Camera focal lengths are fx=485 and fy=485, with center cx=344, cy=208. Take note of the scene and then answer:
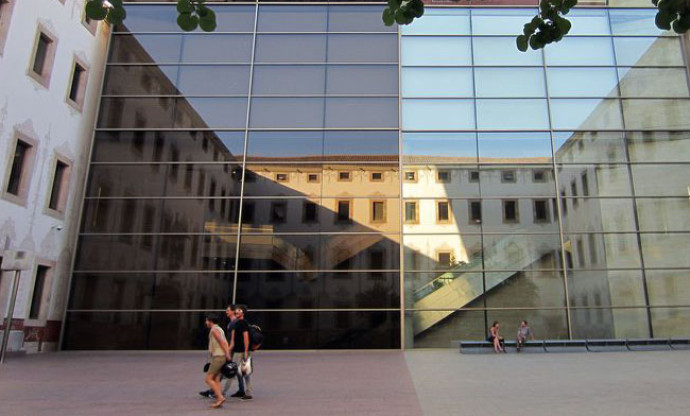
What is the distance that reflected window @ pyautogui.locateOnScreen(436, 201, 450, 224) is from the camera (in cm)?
2092

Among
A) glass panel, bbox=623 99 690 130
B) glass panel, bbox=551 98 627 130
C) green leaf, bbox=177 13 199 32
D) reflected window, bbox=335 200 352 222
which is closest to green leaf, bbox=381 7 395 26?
green leaf, bbox=177 13 199 32

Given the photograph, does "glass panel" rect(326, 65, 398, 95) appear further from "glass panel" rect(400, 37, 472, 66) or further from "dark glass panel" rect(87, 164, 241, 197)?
"dark glass panel" rect(87, 164, 241, 197)

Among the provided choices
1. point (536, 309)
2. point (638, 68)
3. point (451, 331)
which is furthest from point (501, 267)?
point (638, 68)

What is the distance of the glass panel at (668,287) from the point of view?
1984 centimetres

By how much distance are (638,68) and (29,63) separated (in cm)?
2586

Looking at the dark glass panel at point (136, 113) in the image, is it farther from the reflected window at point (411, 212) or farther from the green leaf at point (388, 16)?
the green leaf at point (388, 16)

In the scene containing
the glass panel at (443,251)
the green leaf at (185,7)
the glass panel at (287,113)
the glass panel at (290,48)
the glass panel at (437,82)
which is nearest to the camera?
the green leaf at (185,7)

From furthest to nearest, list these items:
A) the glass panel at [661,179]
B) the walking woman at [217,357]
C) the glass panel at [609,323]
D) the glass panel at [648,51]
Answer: the glass panel at [648,51] < the glass panel at [661,179] < the glass panel at [609,323] < the walking woman at [217,357]

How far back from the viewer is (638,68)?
22.7 meters

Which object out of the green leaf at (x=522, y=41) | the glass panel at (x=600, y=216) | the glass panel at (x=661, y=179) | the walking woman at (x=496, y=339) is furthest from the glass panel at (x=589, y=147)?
the green leaf at (x=522, y=41)

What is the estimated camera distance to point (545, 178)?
21188 mm

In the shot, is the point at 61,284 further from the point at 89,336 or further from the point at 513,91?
the point at 513,91

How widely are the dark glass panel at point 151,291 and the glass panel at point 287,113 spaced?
6.92m

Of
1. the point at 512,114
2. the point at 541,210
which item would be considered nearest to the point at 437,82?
the point at 512,114
